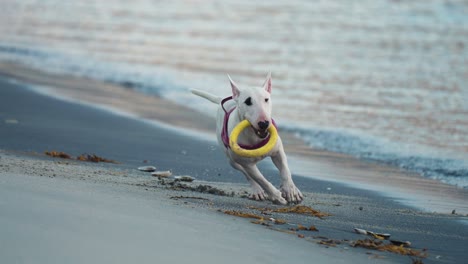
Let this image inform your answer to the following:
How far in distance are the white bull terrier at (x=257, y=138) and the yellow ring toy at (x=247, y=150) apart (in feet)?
0.16

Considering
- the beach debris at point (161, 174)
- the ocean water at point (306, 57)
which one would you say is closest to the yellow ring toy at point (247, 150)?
the beach debris at point (161, 174)

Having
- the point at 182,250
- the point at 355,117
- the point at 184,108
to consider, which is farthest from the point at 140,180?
the point at 184,108

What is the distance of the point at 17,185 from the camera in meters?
5.73

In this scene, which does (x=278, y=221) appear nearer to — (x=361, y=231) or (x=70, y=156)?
(x=361, y=231)

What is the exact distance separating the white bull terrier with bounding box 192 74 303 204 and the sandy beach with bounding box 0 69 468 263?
18 centimetres

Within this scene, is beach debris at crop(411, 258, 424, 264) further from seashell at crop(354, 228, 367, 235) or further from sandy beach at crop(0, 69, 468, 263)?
seashell at crop(354, 228, 367, 235)

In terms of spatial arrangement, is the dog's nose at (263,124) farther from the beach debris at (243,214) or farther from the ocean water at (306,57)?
the ocean water at (306,57)

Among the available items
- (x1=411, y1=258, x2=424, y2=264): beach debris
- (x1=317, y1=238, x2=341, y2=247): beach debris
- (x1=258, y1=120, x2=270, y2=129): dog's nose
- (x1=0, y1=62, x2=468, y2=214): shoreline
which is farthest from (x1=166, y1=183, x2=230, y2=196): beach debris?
(x1=411, y1=258, x2=424, y2=264): beach debris

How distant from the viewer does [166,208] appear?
596 centimetres

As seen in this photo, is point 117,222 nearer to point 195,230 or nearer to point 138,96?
point 195,230

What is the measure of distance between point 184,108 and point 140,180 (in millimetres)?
6736

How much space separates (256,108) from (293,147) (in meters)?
4.05

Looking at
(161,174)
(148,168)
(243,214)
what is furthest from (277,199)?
(148,168)

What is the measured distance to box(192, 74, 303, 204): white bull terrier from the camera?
7320 mm
